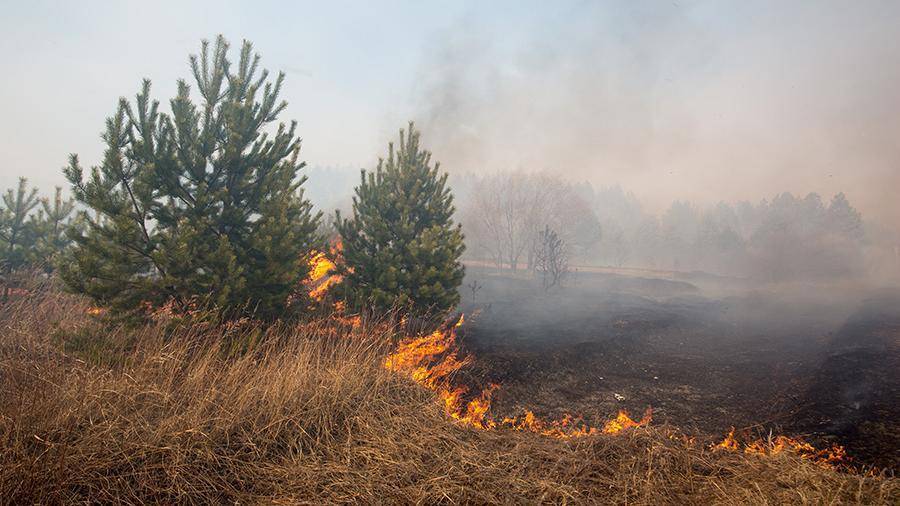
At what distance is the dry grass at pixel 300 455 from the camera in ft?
11.2

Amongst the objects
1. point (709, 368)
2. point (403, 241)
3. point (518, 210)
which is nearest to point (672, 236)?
point (518, 210)

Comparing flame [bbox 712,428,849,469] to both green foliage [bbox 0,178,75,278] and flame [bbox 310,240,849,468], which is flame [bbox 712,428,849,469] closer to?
flame [bbox 310,240,849,468]

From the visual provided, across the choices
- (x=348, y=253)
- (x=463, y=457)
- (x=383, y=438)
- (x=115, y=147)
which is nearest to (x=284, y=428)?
(x=383, y=438)

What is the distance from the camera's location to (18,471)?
311cm

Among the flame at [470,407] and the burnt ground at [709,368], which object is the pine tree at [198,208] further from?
the burnt ground at [709,368]

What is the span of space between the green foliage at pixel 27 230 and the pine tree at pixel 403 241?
38.0 feet

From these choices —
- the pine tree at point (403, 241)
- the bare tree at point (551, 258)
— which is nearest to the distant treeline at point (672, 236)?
the bare tree at point (551, 258)

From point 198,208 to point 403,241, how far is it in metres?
5.77

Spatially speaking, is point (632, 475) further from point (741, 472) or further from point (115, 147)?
point (115, 147)

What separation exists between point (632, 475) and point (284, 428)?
12.6 ft

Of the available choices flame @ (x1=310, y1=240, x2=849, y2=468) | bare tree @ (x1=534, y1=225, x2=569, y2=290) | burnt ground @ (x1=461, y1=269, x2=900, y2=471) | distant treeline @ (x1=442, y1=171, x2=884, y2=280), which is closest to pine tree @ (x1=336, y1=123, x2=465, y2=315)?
flame @ (x1=310, y1=240, x2=849, y2=468)

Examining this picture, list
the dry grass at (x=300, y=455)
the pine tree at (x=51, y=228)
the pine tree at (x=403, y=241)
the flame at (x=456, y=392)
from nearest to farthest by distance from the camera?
the dry grass at (x=300, y=455) < the flame at (x=456, y=392) < the pine tree at (x=403, y=241) < the pine tree at (x=51, y=228)

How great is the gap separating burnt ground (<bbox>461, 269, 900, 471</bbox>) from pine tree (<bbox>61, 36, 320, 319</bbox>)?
5.83 meters

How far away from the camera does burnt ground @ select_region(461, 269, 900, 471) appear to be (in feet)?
23.2
